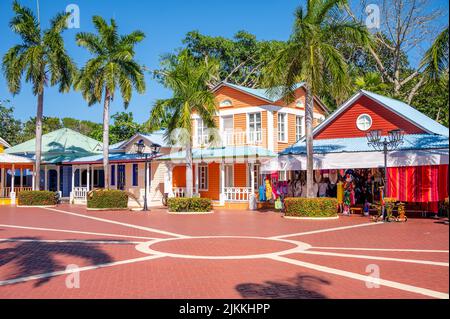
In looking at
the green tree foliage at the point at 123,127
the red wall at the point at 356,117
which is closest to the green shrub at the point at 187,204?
the red wall at the point at 356,117

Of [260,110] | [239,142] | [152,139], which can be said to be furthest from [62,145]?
[260,110]

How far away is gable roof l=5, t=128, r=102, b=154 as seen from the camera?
4006 cm

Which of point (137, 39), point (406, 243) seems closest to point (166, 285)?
point (406, 243)

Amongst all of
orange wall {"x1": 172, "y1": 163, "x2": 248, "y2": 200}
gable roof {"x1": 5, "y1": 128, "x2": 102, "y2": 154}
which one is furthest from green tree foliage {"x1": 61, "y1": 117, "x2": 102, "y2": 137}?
orange wall {"x1": 172, "y1": 163, "x2": 248, "y2": 200}

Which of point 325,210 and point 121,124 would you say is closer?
point 325,210

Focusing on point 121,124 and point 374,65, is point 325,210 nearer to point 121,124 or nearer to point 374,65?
point 374,65

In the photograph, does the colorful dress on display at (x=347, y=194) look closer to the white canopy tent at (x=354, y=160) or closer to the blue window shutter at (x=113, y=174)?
the white canopy tent at (x=354, y=160)

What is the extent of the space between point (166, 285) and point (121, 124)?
43248 millimetres

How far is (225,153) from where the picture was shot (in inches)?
1090

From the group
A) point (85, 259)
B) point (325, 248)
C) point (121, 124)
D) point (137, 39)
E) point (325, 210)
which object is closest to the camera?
point (85, 259)

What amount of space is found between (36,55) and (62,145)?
12254mm

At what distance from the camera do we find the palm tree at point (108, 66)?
27.9 m

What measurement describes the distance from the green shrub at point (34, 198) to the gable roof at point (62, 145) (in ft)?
30.9
